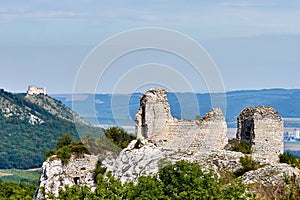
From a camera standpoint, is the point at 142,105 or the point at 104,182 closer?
the point at 104,182

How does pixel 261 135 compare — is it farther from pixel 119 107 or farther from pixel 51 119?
pixel 51 119

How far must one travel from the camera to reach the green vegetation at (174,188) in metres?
27.9

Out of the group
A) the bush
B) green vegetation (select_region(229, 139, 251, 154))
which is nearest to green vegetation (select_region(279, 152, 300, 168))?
green vegetation (select_region(229, 139, 251, 154))

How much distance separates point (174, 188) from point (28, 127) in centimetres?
13269

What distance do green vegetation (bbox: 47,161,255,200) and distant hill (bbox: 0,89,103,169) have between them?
106134mm

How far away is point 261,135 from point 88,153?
7657 millimetres

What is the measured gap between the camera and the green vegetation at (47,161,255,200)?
27.9 metres

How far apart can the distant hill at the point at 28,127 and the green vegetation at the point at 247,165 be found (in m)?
103

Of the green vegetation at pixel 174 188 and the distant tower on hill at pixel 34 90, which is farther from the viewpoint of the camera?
the distant tower on hill at pixel 34 90

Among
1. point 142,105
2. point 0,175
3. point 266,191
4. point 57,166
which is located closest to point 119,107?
point 142,105

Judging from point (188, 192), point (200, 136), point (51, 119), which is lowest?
point (188, 192)

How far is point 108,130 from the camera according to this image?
128ft

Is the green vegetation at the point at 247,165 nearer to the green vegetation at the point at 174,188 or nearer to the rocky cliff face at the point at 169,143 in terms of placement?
the rocky cliff face at the point at 169,143

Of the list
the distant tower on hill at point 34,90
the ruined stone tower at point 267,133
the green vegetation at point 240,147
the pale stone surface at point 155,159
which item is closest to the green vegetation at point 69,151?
the pale stone surface at point 155,159
